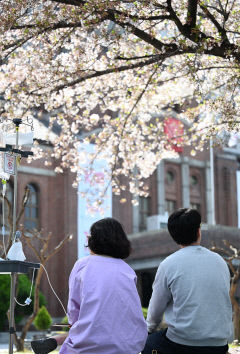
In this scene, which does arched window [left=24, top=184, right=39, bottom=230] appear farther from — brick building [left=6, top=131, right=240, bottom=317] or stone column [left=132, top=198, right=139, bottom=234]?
stone column [left=132, top=198, right=139, bottom=234]

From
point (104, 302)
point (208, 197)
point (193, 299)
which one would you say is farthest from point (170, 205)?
point (104, 302)

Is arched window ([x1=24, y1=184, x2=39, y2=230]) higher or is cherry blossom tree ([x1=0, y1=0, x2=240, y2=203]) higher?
cherry blossom tree ([x1=0, y1=0, x2=240, y2=203])

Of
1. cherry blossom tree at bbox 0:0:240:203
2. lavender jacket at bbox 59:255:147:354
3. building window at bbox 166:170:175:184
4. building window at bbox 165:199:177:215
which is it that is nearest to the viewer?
lavender jacket at bbox 59:255:147:354

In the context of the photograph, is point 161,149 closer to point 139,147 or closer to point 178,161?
point 139,147

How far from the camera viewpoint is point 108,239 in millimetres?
3594

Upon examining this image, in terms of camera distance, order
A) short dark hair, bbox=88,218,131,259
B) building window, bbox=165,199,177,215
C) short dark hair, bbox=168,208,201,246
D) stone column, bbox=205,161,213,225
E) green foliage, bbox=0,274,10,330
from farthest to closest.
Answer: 1. stone column, bbox=205,161,213,225
2. building window, bbox=165,199,177,215
3. green foliage, bbox=0,274,10,330
4. short dark hair, bbox=168,208,201,246
5. short dark hair, bbox=88,218,131,259

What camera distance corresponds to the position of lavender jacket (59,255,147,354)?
11.2 ft

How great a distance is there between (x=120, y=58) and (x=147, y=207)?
2486 cm

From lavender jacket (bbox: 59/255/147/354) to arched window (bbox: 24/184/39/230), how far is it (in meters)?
26.7

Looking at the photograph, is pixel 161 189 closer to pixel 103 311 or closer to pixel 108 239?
→ pixel 108 239

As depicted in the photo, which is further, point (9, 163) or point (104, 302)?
point (9, 163)

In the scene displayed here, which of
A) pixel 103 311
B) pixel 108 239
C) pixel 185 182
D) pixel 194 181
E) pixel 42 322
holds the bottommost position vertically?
pixel 42 322

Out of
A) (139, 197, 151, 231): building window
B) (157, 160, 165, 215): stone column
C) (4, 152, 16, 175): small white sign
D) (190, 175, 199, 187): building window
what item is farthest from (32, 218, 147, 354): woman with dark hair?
(190, 175, 199, 187): building window

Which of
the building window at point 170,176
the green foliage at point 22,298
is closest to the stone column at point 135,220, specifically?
the building window at point 170,176
